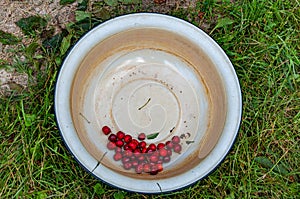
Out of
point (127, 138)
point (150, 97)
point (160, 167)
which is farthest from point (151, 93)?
point (160, 167)

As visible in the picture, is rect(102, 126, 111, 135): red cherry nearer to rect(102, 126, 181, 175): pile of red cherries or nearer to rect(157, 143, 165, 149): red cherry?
rect(102, 126, 181, 175): pile of red cherries

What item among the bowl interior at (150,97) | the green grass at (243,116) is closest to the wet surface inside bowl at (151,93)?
the bowl interior at (150,97)

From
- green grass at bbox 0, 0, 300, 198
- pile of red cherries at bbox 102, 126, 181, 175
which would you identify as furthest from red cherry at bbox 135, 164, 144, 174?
green grass at bbox 0, 0, 300, 198

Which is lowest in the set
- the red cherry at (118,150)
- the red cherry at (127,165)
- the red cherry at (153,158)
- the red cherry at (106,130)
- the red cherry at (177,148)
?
the red cherry at (153,158)

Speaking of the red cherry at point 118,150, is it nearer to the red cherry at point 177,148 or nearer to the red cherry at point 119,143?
the red cherry at point 119,143

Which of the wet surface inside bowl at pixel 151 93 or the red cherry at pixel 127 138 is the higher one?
the wet surface inside bowl at pixel 151 93

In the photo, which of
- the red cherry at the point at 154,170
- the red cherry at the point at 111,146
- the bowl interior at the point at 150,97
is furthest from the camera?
the red cherry at the point at 111,146
